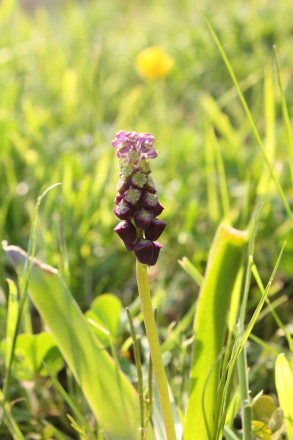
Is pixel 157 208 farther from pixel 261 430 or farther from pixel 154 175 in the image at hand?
pixel 154 175

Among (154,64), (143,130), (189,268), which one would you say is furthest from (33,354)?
(154,64)

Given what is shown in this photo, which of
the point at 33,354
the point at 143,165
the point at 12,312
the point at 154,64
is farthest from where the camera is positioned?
the point at 154,64

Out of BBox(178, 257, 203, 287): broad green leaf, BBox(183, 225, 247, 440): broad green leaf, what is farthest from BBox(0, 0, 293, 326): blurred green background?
→ BBox(183, 225, 247, 440): broad green leaf

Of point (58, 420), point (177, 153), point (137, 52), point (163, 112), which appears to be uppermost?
point (137, 52)

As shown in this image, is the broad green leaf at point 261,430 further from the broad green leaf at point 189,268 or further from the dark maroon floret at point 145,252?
the dark maroon floret at point 145,252

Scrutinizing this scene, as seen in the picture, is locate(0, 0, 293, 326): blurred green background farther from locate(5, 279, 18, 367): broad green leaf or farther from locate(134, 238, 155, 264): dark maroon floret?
locate(134, 238, 155, 264): dark maroon floret

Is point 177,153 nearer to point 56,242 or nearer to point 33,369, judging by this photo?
point 56,242

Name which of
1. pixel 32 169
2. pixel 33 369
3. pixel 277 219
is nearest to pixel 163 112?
pixel 32 169
